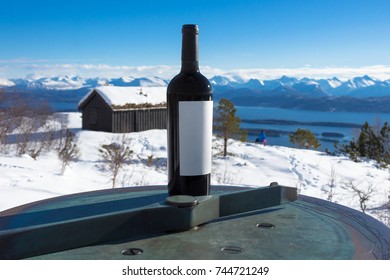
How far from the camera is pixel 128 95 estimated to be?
57.6 feet

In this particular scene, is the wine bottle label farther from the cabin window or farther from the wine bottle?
the cabin window

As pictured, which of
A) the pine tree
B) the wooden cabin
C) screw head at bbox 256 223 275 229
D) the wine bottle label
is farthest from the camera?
the wooden cabin

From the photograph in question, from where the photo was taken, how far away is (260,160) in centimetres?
1370

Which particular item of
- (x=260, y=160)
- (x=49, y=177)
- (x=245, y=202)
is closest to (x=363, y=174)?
(x=260, y=160)

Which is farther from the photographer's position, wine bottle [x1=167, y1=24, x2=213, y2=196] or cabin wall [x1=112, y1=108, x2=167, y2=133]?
cabin wall [x1=112, y1=108, x2=167, y2=133]

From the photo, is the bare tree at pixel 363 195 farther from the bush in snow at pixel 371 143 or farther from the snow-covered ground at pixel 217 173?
the bush in snow at pixel 371 143

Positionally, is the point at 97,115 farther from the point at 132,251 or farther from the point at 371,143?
the point at 132,251

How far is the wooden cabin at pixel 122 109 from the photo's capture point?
55.0 ft

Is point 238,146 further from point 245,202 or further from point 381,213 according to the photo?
point 245,202

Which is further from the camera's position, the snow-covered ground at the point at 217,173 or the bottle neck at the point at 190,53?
the snow-covered ground at the point at 217,173

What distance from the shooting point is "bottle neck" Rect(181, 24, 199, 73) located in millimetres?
1754

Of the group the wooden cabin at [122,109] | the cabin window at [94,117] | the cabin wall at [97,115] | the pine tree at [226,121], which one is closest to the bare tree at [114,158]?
the pine tree at [226,121]

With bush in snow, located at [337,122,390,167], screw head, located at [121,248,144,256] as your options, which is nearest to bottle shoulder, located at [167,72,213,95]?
screw head, located at [121,248,144,256]

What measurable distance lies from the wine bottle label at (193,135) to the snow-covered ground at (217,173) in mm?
4534
